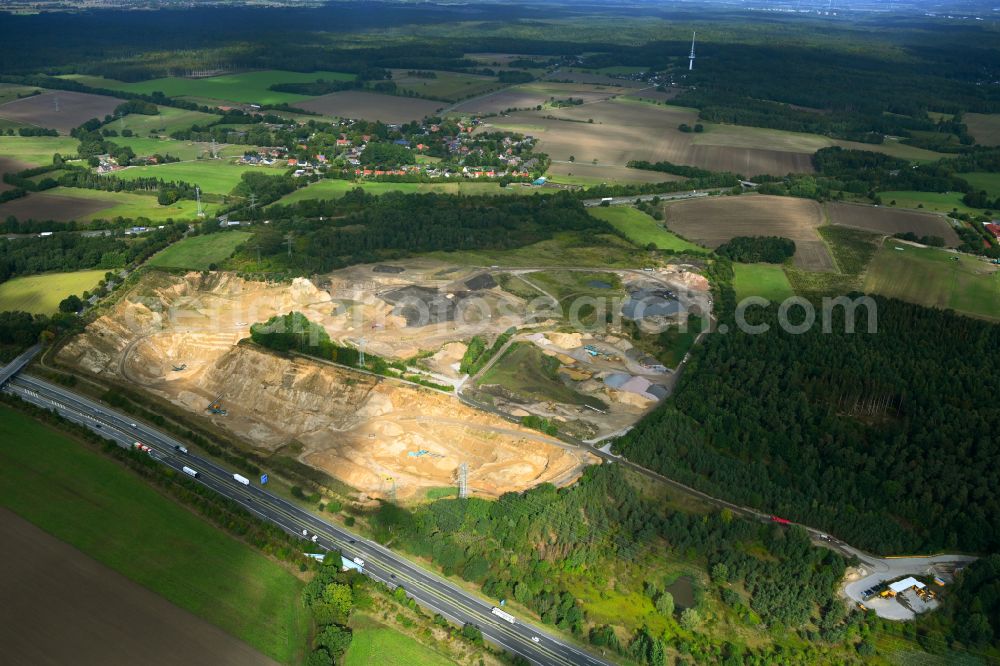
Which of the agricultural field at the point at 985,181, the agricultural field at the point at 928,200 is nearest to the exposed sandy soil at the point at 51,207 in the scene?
the agricultural field at the point at 928,200

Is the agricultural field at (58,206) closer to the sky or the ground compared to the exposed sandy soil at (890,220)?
closer to the sky

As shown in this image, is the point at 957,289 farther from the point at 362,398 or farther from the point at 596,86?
the point at 596,86

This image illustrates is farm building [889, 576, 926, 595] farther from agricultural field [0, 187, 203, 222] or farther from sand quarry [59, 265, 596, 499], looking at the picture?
agricultural field [0, 187, 203, 222]

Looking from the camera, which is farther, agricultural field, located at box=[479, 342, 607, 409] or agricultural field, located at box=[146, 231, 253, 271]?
agricultural field, located at box=[146, 231, 253, 271]

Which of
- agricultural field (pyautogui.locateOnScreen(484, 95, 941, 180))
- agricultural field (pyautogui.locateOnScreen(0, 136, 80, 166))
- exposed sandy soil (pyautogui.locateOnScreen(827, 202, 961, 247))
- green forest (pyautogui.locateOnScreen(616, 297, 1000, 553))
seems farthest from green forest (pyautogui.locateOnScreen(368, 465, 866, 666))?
agricultural field (pyautogui.locateOnScreen(0, 136, 80, 166))

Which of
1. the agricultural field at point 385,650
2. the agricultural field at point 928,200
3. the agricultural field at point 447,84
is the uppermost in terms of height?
the agricultural field at point 447,84

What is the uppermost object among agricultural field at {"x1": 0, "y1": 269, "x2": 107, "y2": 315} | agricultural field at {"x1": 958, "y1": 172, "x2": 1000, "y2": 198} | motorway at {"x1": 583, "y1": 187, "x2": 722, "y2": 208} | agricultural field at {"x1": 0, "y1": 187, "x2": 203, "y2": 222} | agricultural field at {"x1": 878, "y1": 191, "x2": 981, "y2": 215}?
agricultural field at {"x1": 0, "y1": 187, "x2": 203, "y2": 222}

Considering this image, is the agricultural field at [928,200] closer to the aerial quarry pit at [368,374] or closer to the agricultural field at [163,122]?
the aerial quarry pit at [368,374]
